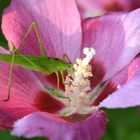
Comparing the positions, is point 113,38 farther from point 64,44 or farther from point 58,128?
point 58,128

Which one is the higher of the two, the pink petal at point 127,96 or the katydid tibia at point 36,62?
the pink petal at point 127,96

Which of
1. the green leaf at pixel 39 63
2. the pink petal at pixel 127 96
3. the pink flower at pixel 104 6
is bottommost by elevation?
the pink flower at pixel 104 6

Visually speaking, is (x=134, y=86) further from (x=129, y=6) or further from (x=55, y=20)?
(x=129, y=6)

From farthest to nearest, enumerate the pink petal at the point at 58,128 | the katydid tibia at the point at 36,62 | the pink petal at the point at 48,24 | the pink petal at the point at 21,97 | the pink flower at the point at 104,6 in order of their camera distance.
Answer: the pink flower at the point at 104,6 → the pink petal at the point at 48,24 → the katydid tibia at the point at 36,62 → the pink petal at the point at 21,97 → the pink petal at the point at 58,128

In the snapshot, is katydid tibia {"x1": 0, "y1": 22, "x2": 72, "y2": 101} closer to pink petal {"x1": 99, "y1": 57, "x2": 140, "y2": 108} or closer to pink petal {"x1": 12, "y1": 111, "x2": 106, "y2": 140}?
pink petal {"x1": 12, "y1": 111, "x2": 106, "y2": 140}

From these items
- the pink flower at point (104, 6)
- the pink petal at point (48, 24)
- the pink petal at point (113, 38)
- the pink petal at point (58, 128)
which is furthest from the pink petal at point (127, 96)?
the pink flower at point (104, 6)

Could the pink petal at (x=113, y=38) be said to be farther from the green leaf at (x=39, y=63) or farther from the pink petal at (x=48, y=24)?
the green leaf at (x=39, y=63)


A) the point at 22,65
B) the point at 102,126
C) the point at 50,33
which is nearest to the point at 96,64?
the point at 50,33

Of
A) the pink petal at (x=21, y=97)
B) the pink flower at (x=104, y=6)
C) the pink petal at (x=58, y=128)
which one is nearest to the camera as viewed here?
the pink petal at (x=58, y=128)
